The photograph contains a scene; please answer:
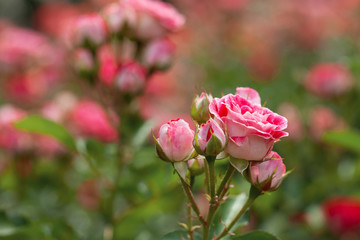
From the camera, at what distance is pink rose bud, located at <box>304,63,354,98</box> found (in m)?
1.38

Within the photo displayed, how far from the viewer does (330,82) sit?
140 cm

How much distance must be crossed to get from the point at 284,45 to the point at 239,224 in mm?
2326

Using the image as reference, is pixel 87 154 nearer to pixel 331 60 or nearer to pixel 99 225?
pixel 99 225

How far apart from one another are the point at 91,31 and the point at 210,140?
605mm

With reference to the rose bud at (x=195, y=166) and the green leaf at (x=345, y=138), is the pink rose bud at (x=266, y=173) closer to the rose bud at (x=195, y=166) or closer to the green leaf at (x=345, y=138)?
the rose bud at (x=195, y=166)

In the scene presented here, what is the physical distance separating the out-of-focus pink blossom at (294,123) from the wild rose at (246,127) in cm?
88

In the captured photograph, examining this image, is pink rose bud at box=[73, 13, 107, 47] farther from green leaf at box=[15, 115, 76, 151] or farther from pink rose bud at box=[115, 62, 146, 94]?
green leaf at box=[15, 115, 76, 151]

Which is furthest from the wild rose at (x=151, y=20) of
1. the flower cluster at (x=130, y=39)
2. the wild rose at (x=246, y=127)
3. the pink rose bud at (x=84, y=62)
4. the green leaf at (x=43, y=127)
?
the wild rose at (x=246, y=127)

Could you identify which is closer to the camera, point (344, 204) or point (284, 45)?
point (344, 204)

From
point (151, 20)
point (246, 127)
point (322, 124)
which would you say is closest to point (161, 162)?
point (151, 20)

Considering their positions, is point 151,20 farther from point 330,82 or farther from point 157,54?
point 330,82

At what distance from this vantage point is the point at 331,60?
8.26 feet

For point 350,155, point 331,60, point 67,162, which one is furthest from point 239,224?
point 331,60

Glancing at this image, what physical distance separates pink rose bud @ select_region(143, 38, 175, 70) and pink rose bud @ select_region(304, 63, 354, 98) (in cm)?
58
